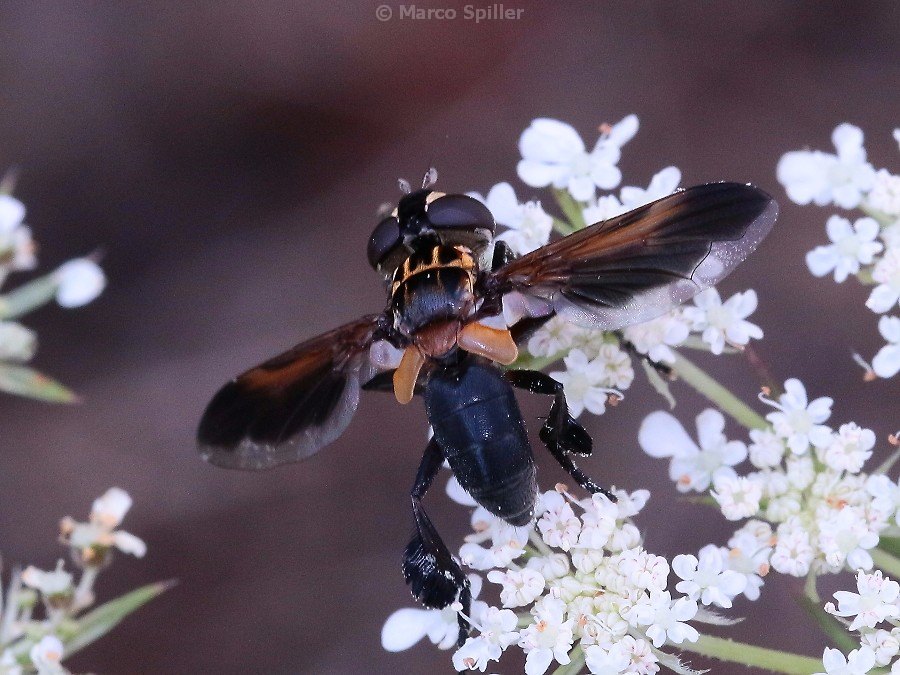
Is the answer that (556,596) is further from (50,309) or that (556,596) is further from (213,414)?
(50,309)

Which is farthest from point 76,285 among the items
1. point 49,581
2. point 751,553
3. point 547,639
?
point 751,553

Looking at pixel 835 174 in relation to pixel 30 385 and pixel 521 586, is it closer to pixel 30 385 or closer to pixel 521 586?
pixel 521 586

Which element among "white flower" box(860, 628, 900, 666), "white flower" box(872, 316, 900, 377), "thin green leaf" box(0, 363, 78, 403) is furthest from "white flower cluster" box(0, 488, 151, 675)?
"white flower" box(872, 316, 900, 377)

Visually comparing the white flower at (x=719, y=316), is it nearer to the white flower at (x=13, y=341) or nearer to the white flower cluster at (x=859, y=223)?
the white flower cluster at (x=859, y=223)

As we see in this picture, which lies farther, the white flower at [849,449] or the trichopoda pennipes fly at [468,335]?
the white flower at [849,449]

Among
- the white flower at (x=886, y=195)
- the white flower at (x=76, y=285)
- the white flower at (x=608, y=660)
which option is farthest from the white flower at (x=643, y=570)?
the white flower at (x=76, y=285)

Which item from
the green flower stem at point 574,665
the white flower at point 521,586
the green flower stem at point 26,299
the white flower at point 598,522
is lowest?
the green flower stem at point 574,665
